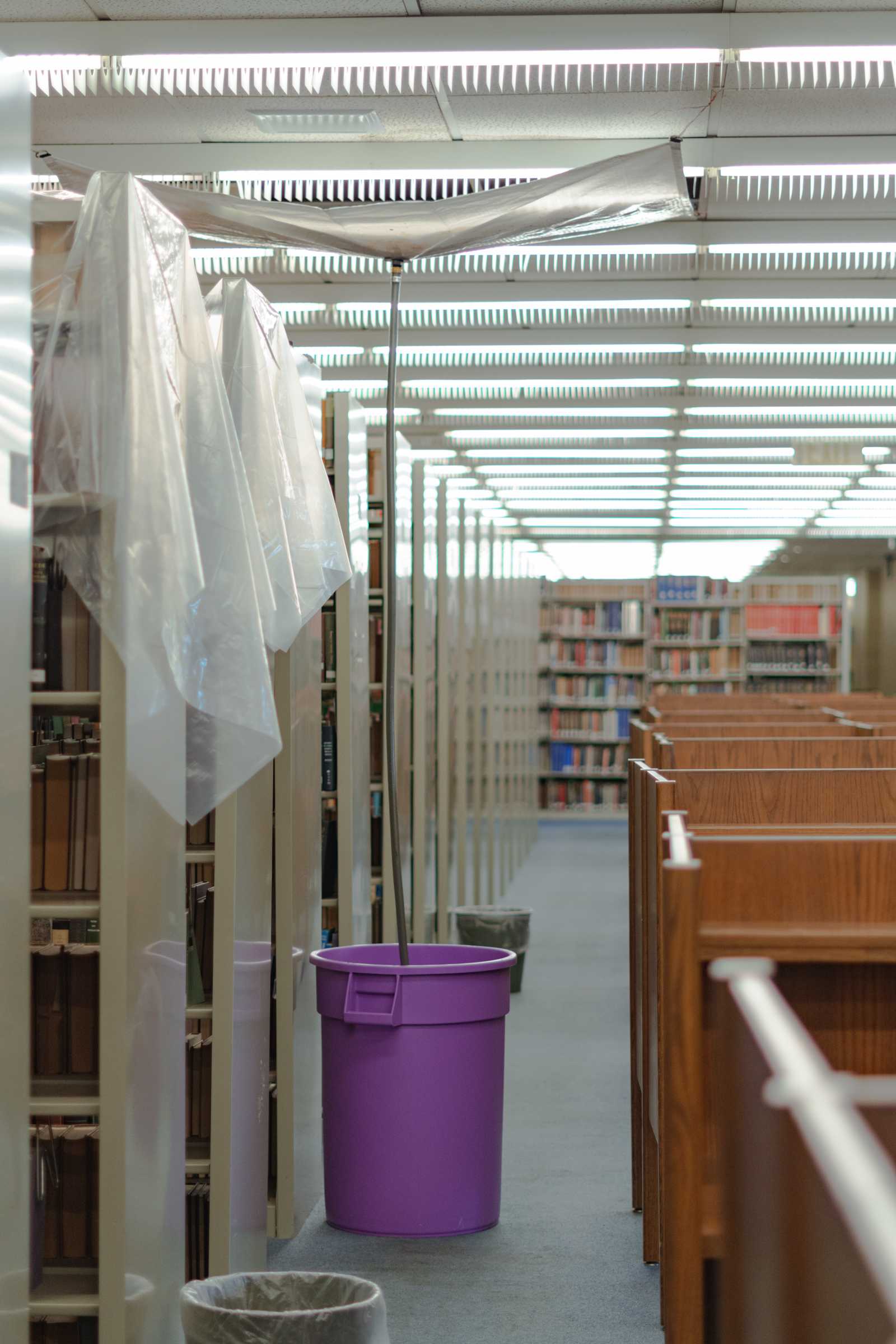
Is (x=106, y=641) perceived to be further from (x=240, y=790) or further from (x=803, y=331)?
(x=803, y=331)

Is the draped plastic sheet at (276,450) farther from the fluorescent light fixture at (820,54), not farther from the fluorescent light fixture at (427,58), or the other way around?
the fluorescent light fixture at (820,54)

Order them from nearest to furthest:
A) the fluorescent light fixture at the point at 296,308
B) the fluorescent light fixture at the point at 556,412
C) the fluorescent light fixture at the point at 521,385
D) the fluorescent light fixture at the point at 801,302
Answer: the fluorescent light fixture at the point at 801,302
the fluorescent light fixture at the point at 296,308
the fluorescent light fixture at the point at 521,385
the fluorescent light fixture at the point at 556,412

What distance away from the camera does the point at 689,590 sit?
13.8 metres

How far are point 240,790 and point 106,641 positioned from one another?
67 cm

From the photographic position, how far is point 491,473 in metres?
11.2

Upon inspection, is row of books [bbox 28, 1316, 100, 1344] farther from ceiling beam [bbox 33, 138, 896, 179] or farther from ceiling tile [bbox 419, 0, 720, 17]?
ceiling beam [bbox 33, 138, 896, 179]

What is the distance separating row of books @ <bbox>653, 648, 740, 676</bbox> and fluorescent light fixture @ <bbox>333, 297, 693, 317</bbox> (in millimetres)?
7669

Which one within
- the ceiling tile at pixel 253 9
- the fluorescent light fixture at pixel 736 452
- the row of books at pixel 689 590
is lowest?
the row of books at pixel 689 590

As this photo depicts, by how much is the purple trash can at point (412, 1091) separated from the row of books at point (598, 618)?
10.9 m

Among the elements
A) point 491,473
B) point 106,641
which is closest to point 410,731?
point 106,641

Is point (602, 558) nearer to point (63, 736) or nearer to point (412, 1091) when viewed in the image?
point (412, 1091)

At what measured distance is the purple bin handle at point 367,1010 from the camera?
3027mm

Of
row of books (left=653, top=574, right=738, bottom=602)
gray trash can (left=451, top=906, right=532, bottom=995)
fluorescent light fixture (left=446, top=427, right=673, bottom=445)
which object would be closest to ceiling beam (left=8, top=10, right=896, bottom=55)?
gray trash can (left=451, top=906, right=532, bottom=995)

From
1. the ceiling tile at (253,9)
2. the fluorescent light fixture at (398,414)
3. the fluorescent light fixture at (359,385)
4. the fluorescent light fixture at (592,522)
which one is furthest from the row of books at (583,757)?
the ceiling tile at (253,9)
